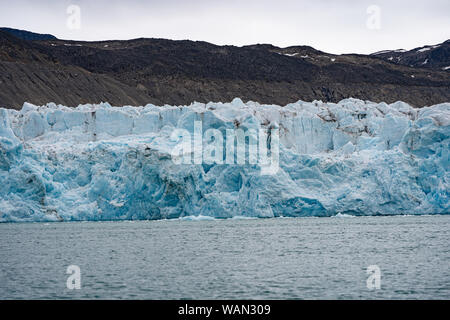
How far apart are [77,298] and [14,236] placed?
45.1 ft

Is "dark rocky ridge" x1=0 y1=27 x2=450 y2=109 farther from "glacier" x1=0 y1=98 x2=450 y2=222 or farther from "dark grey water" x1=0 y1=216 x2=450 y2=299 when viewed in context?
"dark grey water" x1=0 y1=216 x2=450 y2=299

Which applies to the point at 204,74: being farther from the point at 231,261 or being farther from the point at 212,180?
the point at 231,261

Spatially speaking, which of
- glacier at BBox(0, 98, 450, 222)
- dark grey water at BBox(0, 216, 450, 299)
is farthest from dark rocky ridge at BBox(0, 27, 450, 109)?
dark grey water at BBox(0, 216, 450, 299)

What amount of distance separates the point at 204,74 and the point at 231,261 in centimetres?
7799

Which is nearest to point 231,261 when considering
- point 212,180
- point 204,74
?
point 212,180

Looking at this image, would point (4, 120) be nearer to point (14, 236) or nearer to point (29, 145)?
point (29, 145)

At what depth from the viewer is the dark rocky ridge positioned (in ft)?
252

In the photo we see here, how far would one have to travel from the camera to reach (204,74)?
3743 inches

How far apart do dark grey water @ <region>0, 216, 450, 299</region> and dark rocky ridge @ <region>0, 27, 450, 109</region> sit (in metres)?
47.8

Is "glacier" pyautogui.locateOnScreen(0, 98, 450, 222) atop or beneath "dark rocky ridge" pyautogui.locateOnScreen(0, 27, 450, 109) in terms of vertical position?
beneath

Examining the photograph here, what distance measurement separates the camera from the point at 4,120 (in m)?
30.7

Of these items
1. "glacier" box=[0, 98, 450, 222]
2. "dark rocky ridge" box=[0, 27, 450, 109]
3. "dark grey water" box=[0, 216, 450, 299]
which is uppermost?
"dark rocky ridge" box=[0, 27, 450, 109]

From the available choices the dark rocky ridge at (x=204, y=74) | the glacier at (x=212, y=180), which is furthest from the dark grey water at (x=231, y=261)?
the dark rocky ridge at (x=204, y=74)
